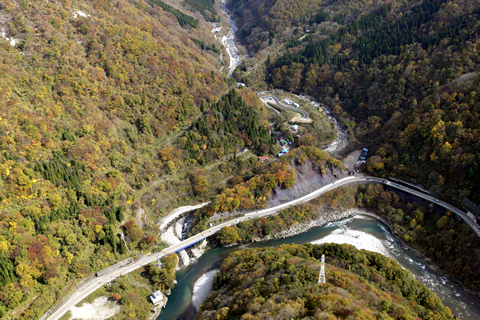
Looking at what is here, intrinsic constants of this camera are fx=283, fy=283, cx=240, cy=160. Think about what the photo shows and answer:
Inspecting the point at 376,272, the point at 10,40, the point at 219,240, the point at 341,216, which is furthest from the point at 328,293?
the point at 10,40

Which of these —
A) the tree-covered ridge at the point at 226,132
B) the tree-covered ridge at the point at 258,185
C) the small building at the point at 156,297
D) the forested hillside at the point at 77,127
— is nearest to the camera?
the forested hillside at the point at 77,127

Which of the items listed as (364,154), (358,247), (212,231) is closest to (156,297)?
(212,231)

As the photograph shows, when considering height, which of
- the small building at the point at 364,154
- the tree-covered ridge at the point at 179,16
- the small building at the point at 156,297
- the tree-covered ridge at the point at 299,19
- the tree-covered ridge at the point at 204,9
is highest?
the tree-covered ridge at the point at 299,19

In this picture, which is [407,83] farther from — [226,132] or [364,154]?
[226,132]

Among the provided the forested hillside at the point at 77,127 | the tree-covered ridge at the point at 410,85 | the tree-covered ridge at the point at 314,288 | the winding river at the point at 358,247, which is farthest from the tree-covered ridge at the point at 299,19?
the tree-covered ridge at the point at 314,288

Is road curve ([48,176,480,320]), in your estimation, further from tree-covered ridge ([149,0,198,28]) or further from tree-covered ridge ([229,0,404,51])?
tree-covered ridge ([149,0,198,28])

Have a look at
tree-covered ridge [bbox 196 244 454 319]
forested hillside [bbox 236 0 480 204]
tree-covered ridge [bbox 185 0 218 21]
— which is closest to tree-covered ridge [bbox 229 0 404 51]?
forested hillside [bbox 236 0 480 204]

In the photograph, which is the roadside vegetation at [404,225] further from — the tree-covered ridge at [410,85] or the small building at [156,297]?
the small building at [156,297]
